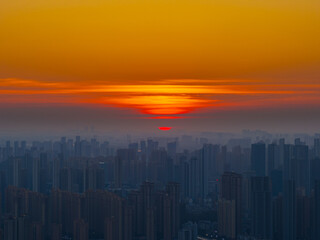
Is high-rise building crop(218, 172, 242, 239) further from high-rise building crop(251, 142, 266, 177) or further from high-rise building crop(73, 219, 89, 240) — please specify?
high-rise building crop(73, 219, 89, 240)

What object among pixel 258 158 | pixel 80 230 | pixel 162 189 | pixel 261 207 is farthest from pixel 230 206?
pixel 80 230

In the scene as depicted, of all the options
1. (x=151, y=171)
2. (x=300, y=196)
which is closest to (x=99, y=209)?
(x=151, y=171)

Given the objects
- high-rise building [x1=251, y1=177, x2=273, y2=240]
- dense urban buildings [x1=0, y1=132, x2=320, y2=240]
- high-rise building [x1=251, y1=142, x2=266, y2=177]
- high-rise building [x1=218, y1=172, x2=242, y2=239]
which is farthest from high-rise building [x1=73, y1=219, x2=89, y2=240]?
high-rise building [x1=251, y1=142, x2=266, y2=177]

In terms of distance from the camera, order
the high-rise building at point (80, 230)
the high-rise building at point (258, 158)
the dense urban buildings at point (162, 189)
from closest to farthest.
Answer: the high-rise building at point (80, 230) < the dense urban buildings at point (162, 189) < the high-rise building at point (258, 158)

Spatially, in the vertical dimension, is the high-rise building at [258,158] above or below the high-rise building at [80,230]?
above

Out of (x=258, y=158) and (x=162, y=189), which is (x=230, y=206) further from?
(x=258, y=158)

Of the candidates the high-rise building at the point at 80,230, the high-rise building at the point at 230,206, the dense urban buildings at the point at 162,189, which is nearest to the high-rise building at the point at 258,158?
the dense urban buildings at the point at 162,189

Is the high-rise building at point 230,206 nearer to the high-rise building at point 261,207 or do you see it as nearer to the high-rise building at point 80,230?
the high-rise building at point 261,207

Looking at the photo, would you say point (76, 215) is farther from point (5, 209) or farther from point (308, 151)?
point (308, 151)
